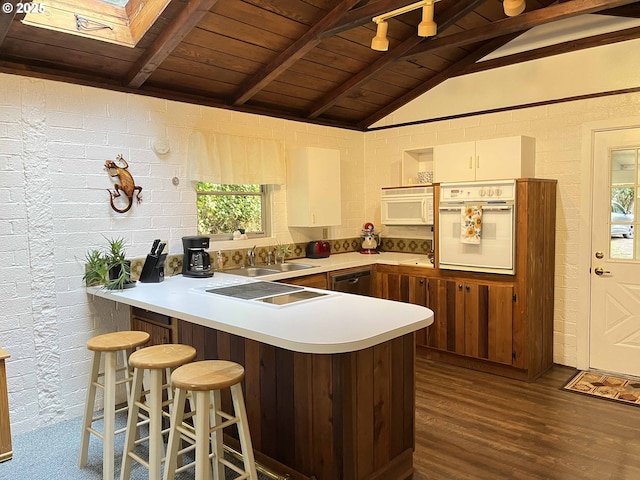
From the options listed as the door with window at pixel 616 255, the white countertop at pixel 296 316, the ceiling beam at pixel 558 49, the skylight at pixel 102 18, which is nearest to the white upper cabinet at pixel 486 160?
the door with window at pixel 616 255

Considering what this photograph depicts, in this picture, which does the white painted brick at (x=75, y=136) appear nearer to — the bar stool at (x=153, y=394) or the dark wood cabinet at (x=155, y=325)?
the dark wood cabinet at (x=155, y=325)

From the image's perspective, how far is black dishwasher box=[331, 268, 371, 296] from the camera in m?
4.33

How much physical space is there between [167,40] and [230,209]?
1.66 metres

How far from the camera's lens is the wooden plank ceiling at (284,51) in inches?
Result: 119

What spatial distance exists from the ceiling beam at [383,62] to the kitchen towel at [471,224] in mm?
1394

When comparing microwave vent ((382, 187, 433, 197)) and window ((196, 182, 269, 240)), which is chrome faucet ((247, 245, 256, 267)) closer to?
window ((196, 182, 269, 240))

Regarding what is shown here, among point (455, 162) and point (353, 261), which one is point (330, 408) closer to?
point (353, 261)

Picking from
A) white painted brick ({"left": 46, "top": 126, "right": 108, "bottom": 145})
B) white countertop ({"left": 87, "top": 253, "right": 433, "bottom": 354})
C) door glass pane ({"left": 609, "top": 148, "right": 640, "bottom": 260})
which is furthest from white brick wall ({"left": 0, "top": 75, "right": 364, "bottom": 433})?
door glass pane ({"left": 609, "top": 148, "right": 640, "bottom": 260})

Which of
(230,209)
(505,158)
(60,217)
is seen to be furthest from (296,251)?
(60,217)

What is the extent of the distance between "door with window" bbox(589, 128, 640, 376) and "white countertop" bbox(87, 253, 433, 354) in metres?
2.28

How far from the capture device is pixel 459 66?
15.3ft

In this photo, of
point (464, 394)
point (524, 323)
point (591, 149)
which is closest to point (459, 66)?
point (591, 149)

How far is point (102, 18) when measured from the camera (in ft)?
9.92

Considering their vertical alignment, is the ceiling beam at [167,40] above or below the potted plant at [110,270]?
above
